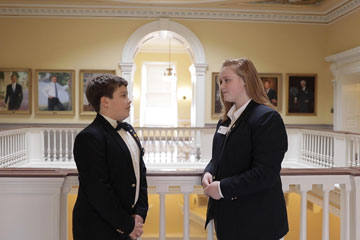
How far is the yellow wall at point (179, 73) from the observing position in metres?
21.0

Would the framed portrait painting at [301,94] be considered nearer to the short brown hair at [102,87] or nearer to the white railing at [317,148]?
the white railing at [317,148]

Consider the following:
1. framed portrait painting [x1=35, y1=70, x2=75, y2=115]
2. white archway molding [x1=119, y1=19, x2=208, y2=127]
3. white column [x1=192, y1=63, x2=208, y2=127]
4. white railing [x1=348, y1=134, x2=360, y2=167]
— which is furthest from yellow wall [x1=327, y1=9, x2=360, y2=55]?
framed portrait painting [x1=35, y1=70, x2=75, y2=115]

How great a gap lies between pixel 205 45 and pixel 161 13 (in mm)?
2062

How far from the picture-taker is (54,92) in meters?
13.0

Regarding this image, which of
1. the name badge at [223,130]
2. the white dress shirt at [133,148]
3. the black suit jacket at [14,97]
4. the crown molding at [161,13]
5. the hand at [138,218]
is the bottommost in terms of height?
the hand at [138,218]

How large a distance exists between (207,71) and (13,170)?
1102cm

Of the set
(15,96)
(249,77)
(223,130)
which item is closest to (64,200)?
(223,130)

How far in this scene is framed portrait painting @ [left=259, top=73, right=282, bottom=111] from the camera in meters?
13.4

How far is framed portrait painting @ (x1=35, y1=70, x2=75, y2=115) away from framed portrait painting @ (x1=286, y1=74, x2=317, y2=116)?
8.38m

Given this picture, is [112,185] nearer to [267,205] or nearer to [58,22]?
[267,205]

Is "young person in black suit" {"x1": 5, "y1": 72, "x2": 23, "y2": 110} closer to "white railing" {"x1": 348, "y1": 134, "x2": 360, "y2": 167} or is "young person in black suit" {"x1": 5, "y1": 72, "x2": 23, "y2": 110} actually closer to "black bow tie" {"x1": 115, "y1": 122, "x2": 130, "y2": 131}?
"white railing" {"x1": 348, "y1": 134, "x2": 360, "y2": 167}

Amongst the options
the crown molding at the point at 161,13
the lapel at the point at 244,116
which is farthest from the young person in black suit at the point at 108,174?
the crown molding at the point at 161,13

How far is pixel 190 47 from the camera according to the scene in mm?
13492

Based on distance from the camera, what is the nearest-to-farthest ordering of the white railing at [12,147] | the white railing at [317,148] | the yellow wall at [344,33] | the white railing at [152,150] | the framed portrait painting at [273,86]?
the white railing at [12,147] → the white railing at [317,148] → the white railing at [152,150] → the yellow wall at [344,33] → the framed portrait painting at [273,86]
